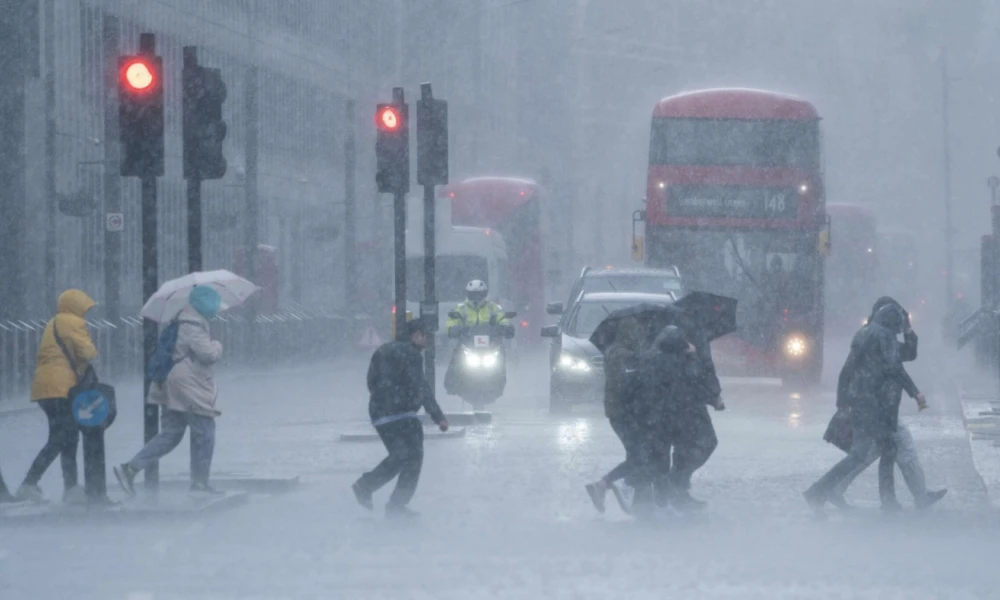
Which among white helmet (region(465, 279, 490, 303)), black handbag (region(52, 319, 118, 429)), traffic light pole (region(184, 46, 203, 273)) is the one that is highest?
traffic light pole (region(184, 46, 203, 273))

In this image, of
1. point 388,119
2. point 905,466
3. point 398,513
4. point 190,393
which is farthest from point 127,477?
point 388,119

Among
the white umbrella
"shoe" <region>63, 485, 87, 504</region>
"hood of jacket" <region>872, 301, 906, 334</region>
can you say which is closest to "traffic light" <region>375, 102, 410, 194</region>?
the white umbrella

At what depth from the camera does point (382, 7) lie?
163 feet

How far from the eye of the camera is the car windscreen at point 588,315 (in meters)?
20.7

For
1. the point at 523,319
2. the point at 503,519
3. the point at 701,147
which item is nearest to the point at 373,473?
the point at 503,519

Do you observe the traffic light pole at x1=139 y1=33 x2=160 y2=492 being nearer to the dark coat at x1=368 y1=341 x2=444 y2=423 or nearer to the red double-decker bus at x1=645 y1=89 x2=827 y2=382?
the dark coat at x1=368 y1=341 x2=444 y2=423

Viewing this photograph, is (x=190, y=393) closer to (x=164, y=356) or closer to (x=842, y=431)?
(x=164, y=356)

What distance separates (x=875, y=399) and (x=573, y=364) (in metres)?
9.10

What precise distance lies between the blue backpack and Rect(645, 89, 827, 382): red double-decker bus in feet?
42.5

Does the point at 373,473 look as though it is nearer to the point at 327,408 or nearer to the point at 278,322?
the point at 327,408

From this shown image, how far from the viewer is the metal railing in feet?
75.6

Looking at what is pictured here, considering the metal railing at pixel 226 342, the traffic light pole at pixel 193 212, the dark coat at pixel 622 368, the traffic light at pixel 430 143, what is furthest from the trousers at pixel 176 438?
the metal railing at pixel 226 342

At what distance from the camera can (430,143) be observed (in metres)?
16.5

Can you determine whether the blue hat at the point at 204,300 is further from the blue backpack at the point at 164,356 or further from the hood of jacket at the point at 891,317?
the hood of jacket at the point at 891,317
